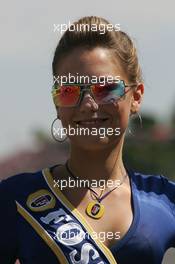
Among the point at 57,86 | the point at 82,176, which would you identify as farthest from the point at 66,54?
the point at 82,176

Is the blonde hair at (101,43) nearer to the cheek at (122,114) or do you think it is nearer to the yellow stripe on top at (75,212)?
the cheek at (122,114)

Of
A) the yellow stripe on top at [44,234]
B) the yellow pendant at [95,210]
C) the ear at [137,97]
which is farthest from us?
the ear at [137,97]

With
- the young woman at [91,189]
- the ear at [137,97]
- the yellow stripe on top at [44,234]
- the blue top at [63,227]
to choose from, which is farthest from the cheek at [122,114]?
the yellow stripe on top at [44,234]

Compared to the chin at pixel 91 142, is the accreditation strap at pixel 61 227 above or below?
below

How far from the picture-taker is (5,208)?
5172 millimetres

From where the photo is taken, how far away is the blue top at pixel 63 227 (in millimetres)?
5016

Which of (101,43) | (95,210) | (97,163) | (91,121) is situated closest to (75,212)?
(95,210)

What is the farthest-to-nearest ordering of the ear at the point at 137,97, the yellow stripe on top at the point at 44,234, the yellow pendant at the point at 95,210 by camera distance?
the ear at the point at 137,97
the yellow pendant at the point at 95,210
the yellow stripe on top at the point at 44,234

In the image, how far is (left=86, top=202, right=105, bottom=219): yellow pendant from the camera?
5.12 metres

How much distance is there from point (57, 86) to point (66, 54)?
153 mm

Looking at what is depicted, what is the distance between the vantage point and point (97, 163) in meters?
5.22

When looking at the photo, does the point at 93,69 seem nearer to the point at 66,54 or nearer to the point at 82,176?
the point at 66,54

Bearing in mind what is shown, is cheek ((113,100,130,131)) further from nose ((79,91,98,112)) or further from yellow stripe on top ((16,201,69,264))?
yellow stripe on top ((16,201,69,264))

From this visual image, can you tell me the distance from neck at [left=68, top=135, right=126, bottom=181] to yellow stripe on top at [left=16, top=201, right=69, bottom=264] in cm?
28
